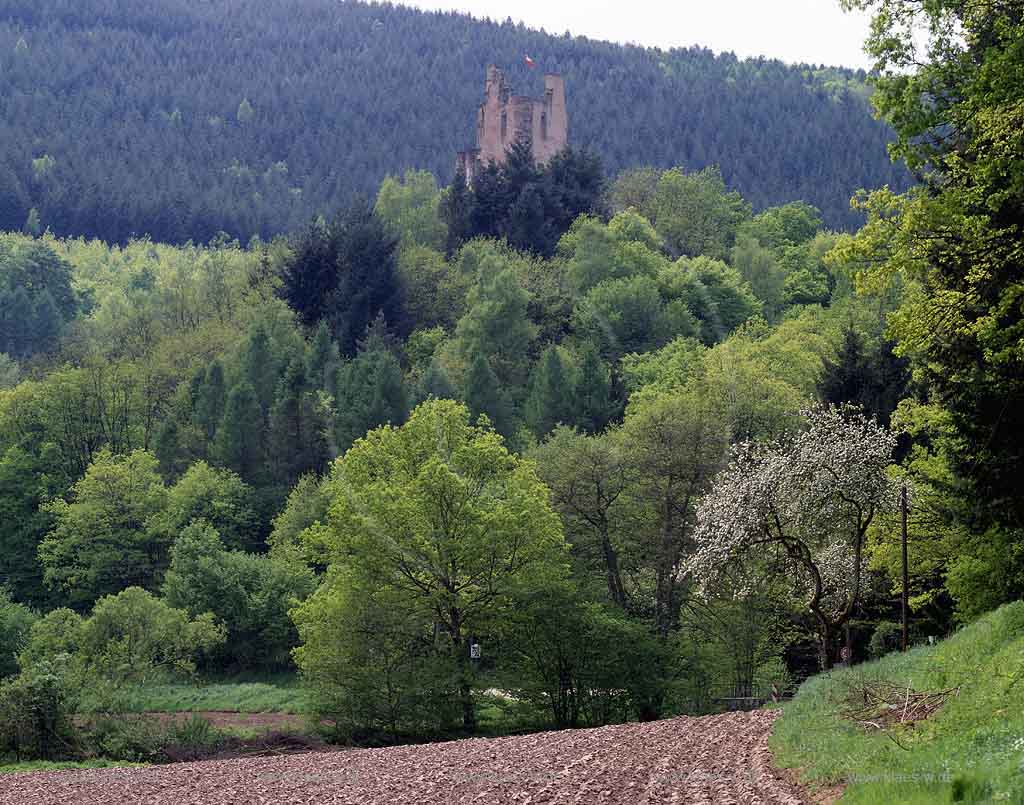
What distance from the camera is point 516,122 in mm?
128250

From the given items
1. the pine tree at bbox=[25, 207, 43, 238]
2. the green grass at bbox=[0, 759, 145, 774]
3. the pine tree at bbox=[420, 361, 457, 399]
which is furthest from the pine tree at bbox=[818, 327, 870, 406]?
the pine tree at bbox=[25, 207, 43, 238]

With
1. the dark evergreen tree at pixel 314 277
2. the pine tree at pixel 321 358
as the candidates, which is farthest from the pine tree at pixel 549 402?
the dark evergreen tree at pixel 314 277

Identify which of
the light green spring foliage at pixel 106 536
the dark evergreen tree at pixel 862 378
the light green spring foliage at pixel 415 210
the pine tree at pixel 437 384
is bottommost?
the dark evergreen tree at pixel 862 378

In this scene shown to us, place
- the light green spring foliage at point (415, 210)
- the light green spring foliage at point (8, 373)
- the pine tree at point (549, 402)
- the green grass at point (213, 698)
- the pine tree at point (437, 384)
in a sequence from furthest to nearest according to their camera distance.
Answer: the light green spring foliage at point (415, 210) < the light green spring foliage at point (8, 373) < the pine tree at point (437, 384) < the pine tree at point (549, 402) < the green grass at point (213, 698)

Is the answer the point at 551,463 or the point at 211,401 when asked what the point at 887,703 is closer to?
the point at 551,463

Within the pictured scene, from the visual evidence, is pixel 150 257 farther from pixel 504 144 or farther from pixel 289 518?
pixel 289 518

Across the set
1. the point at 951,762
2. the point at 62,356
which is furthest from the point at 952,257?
the point at 62,356

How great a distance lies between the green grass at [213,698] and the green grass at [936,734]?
27584 millimetres

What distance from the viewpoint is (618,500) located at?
4834 cm

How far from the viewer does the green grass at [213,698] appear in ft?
155

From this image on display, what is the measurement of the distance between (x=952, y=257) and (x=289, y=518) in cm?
5461

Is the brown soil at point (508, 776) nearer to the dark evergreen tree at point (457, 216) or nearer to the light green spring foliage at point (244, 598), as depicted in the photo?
the light green spring foliage at point (244, 598)

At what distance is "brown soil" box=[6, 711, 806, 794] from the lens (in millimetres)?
16281

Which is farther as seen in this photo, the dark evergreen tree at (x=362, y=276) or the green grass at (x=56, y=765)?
the dark evergreen tree at (x=362, y=276)
